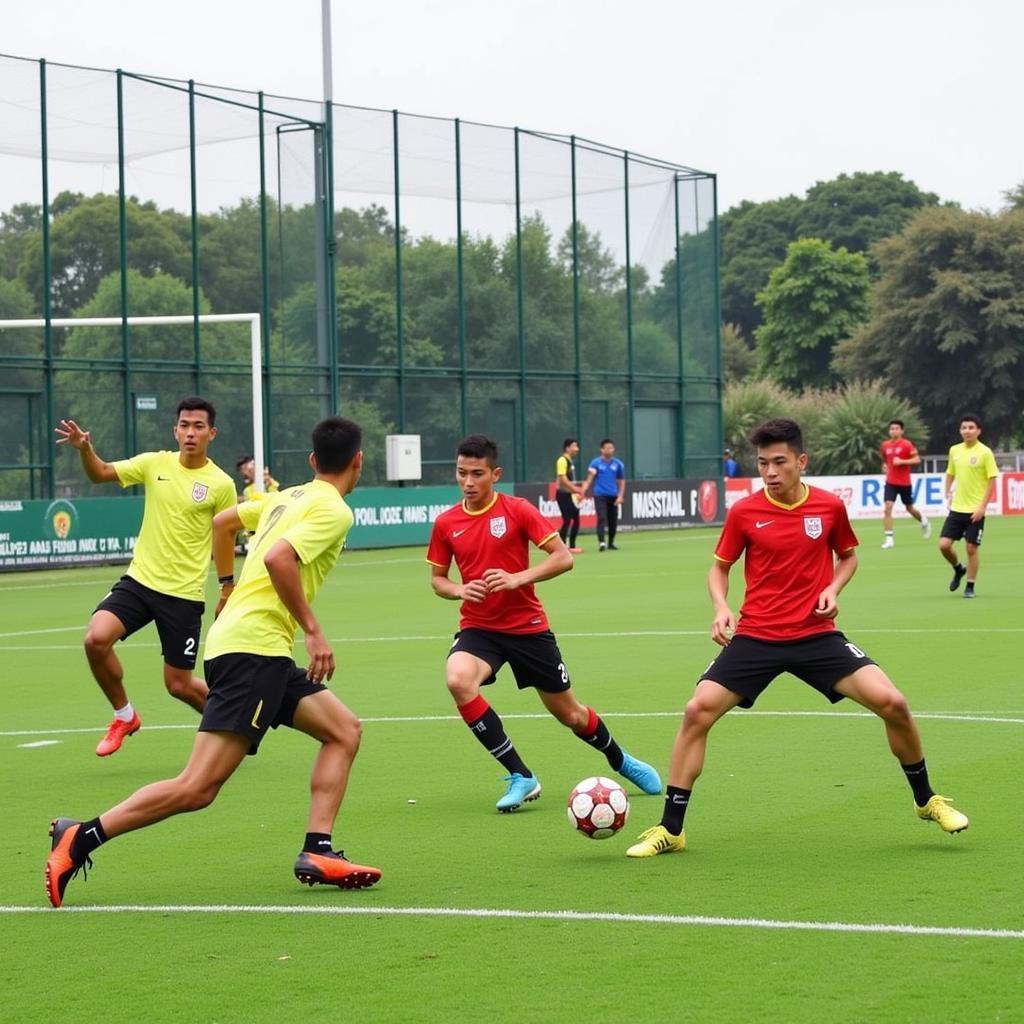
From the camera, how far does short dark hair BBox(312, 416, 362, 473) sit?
772 centimetres

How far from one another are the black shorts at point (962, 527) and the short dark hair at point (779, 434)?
13.8 metres

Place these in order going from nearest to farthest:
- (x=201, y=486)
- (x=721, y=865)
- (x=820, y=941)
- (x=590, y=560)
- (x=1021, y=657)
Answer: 1. (x=820, y=941)
2. (x=721, y=865)
3. (x=201, y=486)
4. (x=1021, y=657)
5. (x=590, y=560)

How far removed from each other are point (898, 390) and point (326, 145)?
42.1 meters

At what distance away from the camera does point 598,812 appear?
8453 millimetres

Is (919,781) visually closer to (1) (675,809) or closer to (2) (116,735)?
(1) (675,809)

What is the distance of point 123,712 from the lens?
11.8 meters

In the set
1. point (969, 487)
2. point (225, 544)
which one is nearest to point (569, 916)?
point (225, 544)

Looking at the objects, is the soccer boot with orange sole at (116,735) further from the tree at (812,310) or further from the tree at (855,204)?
the tree at (855,204)

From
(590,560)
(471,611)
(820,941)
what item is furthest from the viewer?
(590,560)

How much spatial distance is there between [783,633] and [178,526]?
15.0ft

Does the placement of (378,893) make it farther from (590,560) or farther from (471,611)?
(590,560)

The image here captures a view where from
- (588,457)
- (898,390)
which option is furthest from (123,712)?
(898,390)

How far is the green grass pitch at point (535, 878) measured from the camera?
613 centimetres

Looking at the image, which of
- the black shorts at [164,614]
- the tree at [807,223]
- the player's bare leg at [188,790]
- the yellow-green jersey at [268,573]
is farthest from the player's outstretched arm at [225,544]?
the tree at [807,223]
